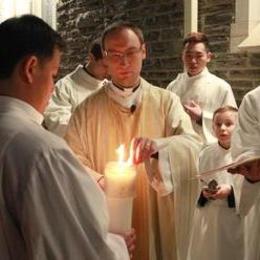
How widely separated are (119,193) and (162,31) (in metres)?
5.65

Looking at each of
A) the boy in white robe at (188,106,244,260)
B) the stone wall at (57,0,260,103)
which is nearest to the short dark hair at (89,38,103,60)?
the boy in white robe at (188,106,244,260)

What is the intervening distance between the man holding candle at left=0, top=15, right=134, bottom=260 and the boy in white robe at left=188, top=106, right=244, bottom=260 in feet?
7.80

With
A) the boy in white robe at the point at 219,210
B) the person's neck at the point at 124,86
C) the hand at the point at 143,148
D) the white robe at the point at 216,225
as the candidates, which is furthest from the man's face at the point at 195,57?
the hand at the point at 143,148

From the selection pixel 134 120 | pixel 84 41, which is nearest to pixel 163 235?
pixel 134 120

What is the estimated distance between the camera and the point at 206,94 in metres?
5.12

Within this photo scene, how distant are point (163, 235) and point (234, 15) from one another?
351cm

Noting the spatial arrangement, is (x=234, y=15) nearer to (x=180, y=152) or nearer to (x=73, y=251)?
(x=180, y=152)

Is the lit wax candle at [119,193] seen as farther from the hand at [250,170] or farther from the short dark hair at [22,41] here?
the hand at [250,170]

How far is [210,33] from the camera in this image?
6.02 meters

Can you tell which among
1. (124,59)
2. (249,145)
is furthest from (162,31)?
(124,59)

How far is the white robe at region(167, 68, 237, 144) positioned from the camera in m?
4.89

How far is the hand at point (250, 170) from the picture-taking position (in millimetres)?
2912

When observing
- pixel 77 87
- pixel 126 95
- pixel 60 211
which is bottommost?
pixel 60 211

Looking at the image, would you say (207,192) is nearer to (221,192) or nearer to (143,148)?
(221,192)
